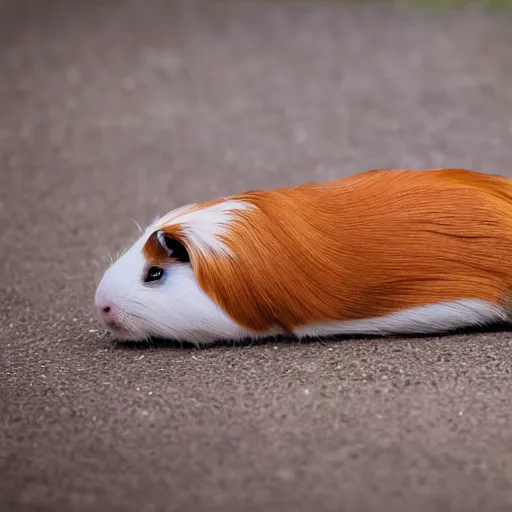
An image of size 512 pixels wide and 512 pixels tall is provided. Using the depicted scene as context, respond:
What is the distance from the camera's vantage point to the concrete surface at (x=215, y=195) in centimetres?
147

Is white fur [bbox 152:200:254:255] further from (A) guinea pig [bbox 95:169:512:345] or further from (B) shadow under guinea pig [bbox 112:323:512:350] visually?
(B) shadow under guinea pig [bbox 112:323:512:350]

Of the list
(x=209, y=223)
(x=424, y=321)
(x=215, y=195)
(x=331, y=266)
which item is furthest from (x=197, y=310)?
(x=215, y=195)

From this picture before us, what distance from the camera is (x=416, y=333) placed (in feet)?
6.40

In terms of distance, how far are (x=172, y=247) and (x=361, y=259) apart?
0.38 metres

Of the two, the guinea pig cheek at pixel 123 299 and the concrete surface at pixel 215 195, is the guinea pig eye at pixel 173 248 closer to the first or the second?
the guinea pig cheek at pixel 123 299

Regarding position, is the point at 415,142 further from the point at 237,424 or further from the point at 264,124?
the point at 237,424

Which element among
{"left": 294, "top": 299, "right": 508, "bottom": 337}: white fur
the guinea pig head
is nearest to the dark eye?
the guinea pig head

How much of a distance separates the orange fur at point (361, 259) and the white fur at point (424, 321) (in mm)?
16

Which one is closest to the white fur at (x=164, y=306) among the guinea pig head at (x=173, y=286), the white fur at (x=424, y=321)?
the guinea pig head at (x=173, y=286)

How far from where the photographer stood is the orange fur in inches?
73.5

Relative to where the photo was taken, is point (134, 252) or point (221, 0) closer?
point (134, 252)

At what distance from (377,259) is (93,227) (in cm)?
125

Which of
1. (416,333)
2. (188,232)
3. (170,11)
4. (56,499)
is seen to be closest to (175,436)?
(56,499)

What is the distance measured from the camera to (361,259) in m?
1.87
